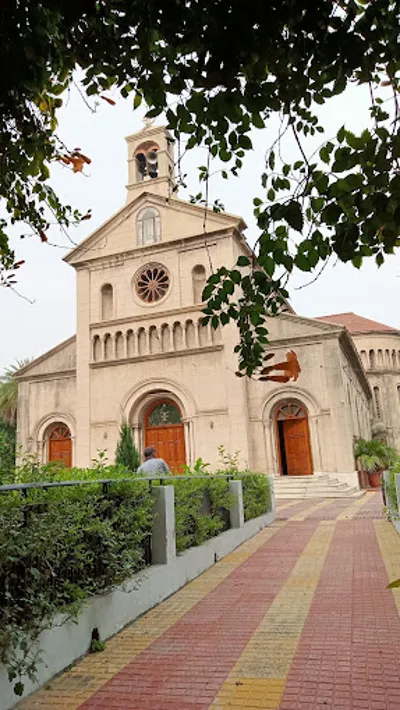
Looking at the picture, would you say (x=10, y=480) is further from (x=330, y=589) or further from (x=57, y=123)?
(x=330, y=589)

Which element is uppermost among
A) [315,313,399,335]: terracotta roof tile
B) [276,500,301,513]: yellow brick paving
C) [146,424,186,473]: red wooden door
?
[315,313,399,335]: terracotta roof tile

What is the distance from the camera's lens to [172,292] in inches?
955

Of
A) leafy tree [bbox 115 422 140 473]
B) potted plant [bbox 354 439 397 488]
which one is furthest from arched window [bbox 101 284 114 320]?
potted plant [bbox 354 439 397 488]

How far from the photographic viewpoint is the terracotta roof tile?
133 feet

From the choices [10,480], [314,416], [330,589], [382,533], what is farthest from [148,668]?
[314,416]

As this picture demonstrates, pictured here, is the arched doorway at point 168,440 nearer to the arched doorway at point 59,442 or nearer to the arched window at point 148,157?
the arched doorway at point 59,442

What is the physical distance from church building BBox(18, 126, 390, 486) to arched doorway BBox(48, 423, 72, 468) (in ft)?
0.16

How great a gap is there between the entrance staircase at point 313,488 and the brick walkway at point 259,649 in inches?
478

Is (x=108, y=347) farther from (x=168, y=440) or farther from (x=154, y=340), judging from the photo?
(x=168, y=440)

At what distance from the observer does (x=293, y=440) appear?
72.0 feet

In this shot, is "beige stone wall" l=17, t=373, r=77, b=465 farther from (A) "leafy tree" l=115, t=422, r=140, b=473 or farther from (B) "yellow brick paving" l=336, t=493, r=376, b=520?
(B) "yellow brick paving" l=336, t=493, r=376, b=520

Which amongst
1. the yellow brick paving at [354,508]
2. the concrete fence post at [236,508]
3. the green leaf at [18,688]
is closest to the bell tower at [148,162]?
the yellow brick paving at [354,508]

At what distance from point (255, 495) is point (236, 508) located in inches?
78.0

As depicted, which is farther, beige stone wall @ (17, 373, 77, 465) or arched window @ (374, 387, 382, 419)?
arched window @ (374, 387, 382, 419)
